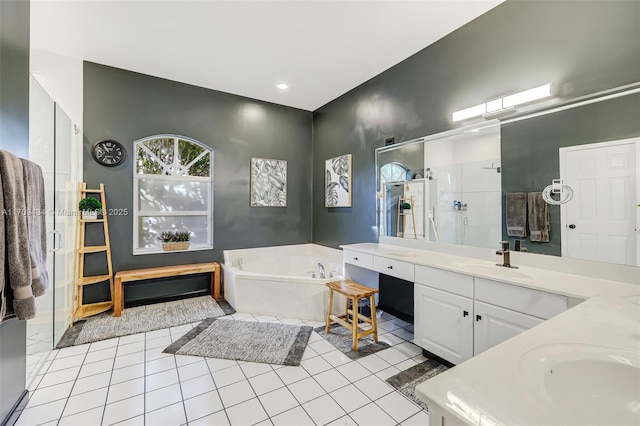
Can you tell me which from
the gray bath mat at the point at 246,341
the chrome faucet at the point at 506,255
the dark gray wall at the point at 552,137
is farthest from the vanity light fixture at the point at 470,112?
the gray bath mat at the point at 246,341

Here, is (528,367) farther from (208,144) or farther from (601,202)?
(208,144)

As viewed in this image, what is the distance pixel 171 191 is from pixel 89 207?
3.28 feet

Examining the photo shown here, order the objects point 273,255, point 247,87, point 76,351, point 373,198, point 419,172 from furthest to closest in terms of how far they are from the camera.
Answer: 1. point 273,255
2. point 247,87
3. point 373,198
4. point 419,172
5. point 76,351

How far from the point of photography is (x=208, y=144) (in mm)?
3984

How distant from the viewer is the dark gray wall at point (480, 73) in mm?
1758

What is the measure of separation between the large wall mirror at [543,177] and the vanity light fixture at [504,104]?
0.08 m

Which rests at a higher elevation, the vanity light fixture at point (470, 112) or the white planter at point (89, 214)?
the vanity light fixture at point (470, 112)

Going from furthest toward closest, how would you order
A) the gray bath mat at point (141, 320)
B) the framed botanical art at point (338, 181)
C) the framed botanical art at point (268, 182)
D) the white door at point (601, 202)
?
the framed botanical art at point (268, 182) < the framed botanical art at point (338, 181) < the gray bath mat at point (141, 320) < the white door at point (601, 202)

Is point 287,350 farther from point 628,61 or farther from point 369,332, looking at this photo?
point 628,61

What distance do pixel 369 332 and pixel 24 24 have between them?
3305 millimetres

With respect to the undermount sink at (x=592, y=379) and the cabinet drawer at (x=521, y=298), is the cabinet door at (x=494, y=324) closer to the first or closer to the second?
the cabinet drawer at (x=521, y=298)

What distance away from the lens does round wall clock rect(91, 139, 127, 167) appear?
331 centimetres

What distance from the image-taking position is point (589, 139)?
177cm

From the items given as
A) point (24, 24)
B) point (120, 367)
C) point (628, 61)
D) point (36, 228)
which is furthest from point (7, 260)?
point (628, 61)
